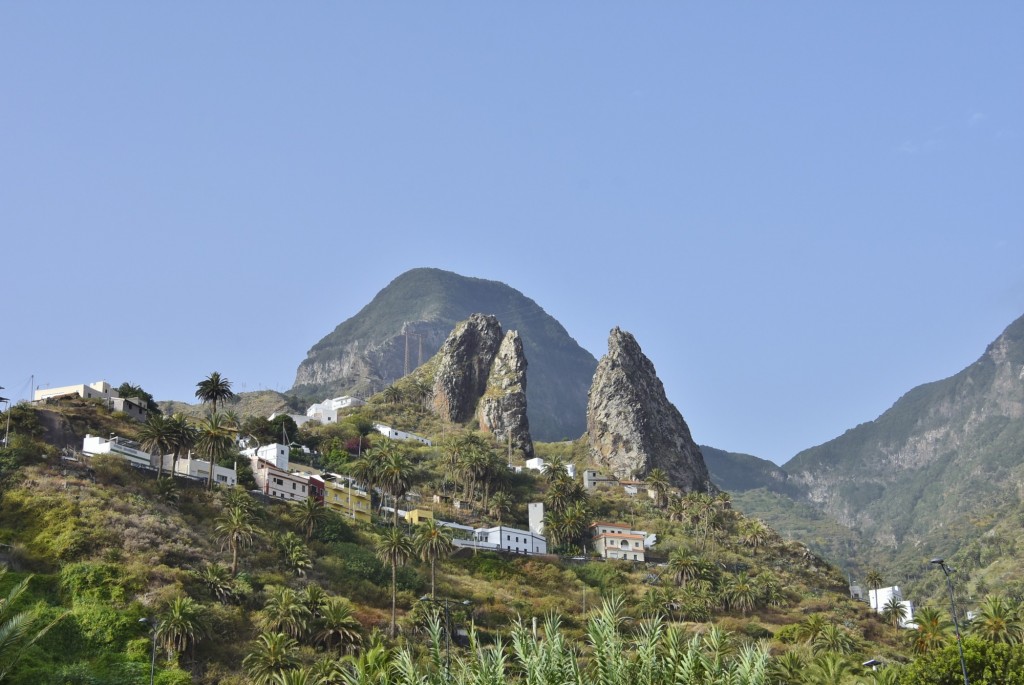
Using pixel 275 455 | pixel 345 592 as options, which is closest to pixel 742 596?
pixel 345 592

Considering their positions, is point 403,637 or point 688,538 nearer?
point 403,637

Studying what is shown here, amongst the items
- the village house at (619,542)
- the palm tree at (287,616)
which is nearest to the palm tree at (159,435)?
the palm tree at (287,616)

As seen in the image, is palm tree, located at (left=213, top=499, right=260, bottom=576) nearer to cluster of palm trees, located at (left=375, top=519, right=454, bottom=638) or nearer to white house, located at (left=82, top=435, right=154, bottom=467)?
cluster of palm trees, located at (left=375, top=519, right=454, bottom=638)

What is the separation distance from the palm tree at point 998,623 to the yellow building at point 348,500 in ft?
227

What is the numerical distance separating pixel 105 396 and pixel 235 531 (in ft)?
168

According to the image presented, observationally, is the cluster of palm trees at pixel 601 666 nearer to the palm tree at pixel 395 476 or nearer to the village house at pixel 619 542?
the palm tree at pixel 395 476

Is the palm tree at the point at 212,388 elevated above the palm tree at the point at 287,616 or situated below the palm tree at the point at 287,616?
above

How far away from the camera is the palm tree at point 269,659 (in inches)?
2955

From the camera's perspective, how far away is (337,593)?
339 feet

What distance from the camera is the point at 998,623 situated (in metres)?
91.6

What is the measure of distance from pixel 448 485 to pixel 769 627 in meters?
59.0

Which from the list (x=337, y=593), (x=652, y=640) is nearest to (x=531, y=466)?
(x=337, y=593)

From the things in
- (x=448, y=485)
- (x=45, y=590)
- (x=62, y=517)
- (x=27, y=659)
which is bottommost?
(x=27, y=659)

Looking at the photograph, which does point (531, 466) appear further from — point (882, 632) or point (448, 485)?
point (882, 632)
